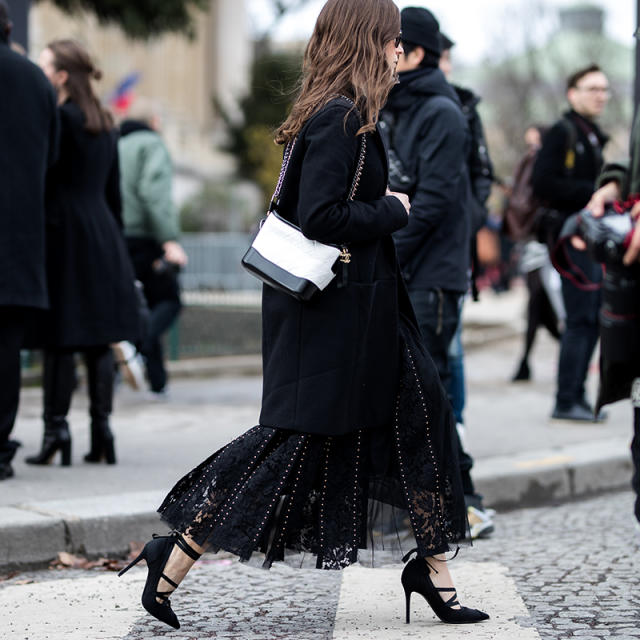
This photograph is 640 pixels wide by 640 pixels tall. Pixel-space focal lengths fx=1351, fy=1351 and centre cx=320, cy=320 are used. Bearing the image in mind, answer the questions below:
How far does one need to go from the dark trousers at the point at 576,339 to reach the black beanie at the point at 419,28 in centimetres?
270

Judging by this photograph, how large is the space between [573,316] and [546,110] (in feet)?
121

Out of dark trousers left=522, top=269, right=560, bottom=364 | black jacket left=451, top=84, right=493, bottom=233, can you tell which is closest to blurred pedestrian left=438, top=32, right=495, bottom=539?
black jacket left=451, top=84, right=493, bottom=233

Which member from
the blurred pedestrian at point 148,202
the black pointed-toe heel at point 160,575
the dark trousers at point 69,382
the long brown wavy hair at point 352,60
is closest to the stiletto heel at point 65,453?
the dark trousers at point 69,382

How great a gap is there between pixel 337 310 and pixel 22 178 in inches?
89.8

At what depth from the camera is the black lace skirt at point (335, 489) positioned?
379cm

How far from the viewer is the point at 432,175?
5219 mm

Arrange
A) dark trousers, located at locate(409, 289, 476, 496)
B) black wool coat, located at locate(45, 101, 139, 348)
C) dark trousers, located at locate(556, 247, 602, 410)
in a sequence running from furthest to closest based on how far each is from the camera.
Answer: dark trousers, located at locate(556, 247, 602, 410)
black wool coat, located at locate(45, 101, 139, 348)
dark trousers, located at locate(409, 289, 476, 496)

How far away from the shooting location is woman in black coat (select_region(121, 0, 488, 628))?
12.4 feet

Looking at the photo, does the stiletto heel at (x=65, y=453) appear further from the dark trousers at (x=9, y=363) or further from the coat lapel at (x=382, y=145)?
the coat lapel at (x=382, y=145)

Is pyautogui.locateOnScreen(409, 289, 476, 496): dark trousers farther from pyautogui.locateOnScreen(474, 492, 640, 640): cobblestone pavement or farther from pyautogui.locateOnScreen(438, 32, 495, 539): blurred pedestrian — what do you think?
pyautogui.locateOnScreen(474, 492, 640, 640): cobblestone pavement

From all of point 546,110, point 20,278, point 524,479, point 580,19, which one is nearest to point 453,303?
point 524,479

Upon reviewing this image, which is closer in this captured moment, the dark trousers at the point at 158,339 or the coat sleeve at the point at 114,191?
the coat sleeve at the point at 114,191

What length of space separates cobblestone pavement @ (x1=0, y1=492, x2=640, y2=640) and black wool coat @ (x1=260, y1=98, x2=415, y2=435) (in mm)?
634

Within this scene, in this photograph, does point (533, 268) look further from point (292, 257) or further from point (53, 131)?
point (292, 257)
